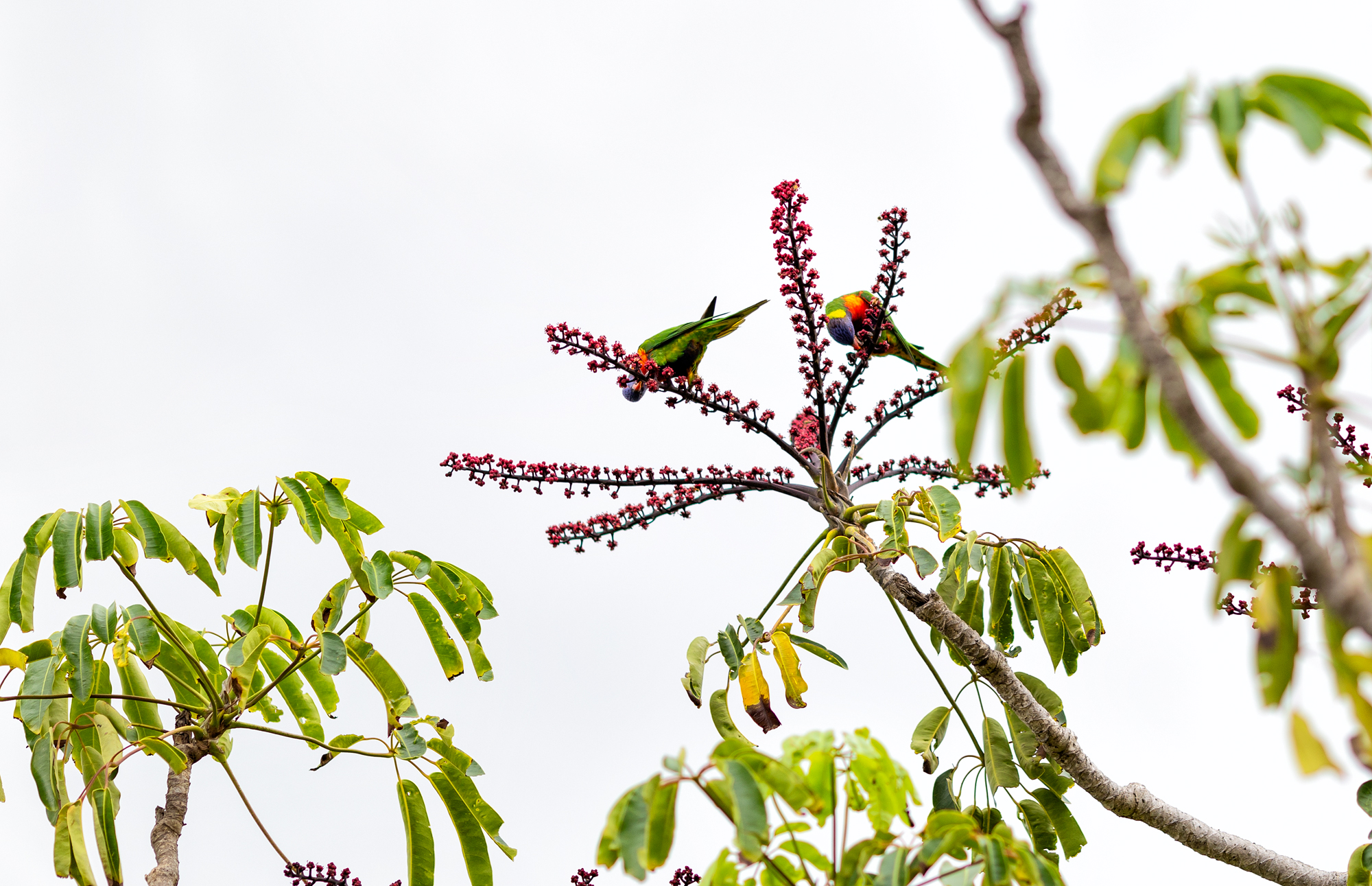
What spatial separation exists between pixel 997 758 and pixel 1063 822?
1.12 feet

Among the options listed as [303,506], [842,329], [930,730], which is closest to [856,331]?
[842,329]

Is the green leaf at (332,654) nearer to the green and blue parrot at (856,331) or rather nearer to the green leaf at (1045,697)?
the green and blue parrot at (856,331)

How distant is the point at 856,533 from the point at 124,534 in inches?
86.0

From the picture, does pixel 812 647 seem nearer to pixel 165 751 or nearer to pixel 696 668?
pixel 696 668

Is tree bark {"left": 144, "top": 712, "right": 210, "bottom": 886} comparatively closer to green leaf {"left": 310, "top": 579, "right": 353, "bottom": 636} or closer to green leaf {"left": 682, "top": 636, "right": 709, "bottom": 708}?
green leaf {"left": 310, "top": 579, "right": 353, "bottom": 636}

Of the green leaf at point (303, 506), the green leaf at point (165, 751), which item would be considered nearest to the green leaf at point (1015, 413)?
the green leaf at point (303, 506)

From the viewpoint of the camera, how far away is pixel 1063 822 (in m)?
3.24

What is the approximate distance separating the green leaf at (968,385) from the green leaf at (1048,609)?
1.91 meters

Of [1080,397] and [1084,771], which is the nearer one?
[1080,397]

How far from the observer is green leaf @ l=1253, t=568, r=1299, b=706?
1.27 m

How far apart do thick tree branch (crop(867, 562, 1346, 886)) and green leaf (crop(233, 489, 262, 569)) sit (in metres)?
1.77

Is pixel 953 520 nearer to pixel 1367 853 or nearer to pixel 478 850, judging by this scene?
pixel 1367 853

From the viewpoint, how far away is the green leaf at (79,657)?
2883 mm

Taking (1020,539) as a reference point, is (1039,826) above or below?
below
